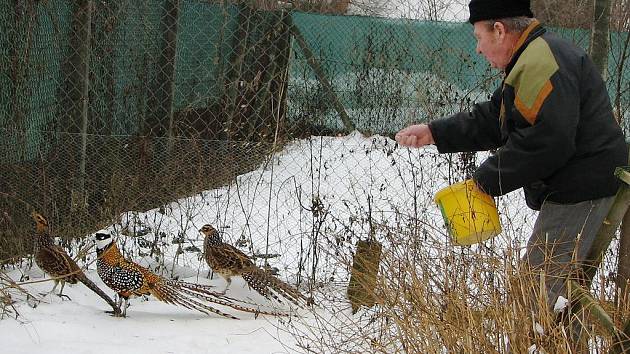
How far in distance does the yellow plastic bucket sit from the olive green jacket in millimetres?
77

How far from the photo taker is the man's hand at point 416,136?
12.6 ft

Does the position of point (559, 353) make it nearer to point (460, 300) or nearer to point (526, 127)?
point (460, 300)

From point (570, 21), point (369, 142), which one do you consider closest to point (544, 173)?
point (369, 142)

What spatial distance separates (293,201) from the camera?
7.27 metres

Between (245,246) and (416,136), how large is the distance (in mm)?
2536

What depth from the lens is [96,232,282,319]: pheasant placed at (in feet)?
17.2

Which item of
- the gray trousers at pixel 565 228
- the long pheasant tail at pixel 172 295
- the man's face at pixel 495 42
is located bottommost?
the long pheasant tail at pixel 172 295

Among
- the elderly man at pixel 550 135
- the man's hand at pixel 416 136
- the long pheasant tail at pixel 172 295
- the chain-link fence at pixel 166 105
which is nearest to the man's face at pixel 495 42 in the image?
the elderly man at pixel 550 135

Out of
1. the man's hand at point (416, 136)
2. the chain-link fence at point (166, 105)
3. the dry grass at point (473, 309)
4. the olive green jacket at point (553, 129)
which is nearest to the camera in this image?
the dry grass at point (473, 309)

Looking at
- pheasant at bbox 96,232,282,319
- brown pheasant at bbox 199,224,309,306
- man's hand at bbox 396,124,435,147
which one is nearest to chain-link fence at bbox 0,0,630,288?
brown pheasant at bbox 199,224,309,306

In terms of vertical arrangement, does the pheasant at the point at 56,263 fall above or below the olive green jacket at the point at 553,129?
below

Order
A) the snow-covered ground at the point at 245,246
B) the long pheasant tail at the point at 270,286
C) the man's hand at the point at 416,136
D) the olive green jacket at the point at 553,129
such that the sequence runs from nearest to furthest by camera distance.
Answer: the olive green jacket at the point at 553,129 → the man's hand at the point at 416,136 → the snow-covered ground at the point at 245,246 → the long pheasant tail at the point at 270,286

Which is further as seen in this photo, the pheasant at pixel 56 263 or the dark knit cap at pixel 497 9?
the pheasant at pixel 56 263

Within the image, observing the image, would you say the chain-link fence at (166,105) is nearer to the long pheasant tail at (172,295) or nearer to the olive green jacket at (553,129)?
the long pheasant tail at (172,295)
